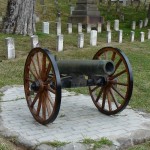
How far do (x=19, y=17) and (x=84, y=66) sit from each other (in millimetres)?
8096

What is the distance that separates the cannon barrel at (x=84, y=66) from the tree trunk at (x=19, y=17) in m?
7.97

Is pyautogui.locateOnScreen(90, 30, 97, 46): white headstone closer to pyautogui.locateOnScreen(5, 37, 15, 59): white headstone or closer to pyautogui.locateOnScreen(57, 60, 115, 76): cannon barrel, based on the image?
pyautogui.locateOnScreen(5, 37, 15, 59): white headstone

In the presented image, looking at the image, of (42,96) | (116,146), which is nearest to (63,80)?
(42,96)

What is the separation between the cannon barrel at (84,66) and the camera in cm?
554

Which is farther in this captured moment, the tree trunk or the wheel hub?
the tree trunk

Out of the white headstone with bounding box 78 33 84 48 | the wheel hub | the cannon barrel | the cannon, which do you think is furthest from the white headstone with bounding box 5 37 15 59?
the cannon barrel

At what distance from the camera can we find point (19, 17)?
13172mm

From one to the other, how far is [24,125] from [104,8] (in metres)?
25.1

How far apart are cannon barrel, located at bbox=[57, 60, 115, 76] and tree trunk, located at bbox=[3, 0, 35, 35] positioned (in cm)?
797

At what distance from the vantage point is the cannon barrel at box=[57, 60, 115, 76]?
5543 mm

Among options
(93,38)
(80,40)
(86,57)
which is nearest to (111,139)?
(86,57)

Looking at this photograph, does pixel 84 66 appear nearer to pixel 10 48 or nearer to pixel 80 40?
pixel 10 48

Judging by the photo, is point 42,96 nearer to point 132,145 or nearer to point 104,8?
point 132,145

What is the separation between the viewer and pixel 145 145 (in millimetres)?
5062
